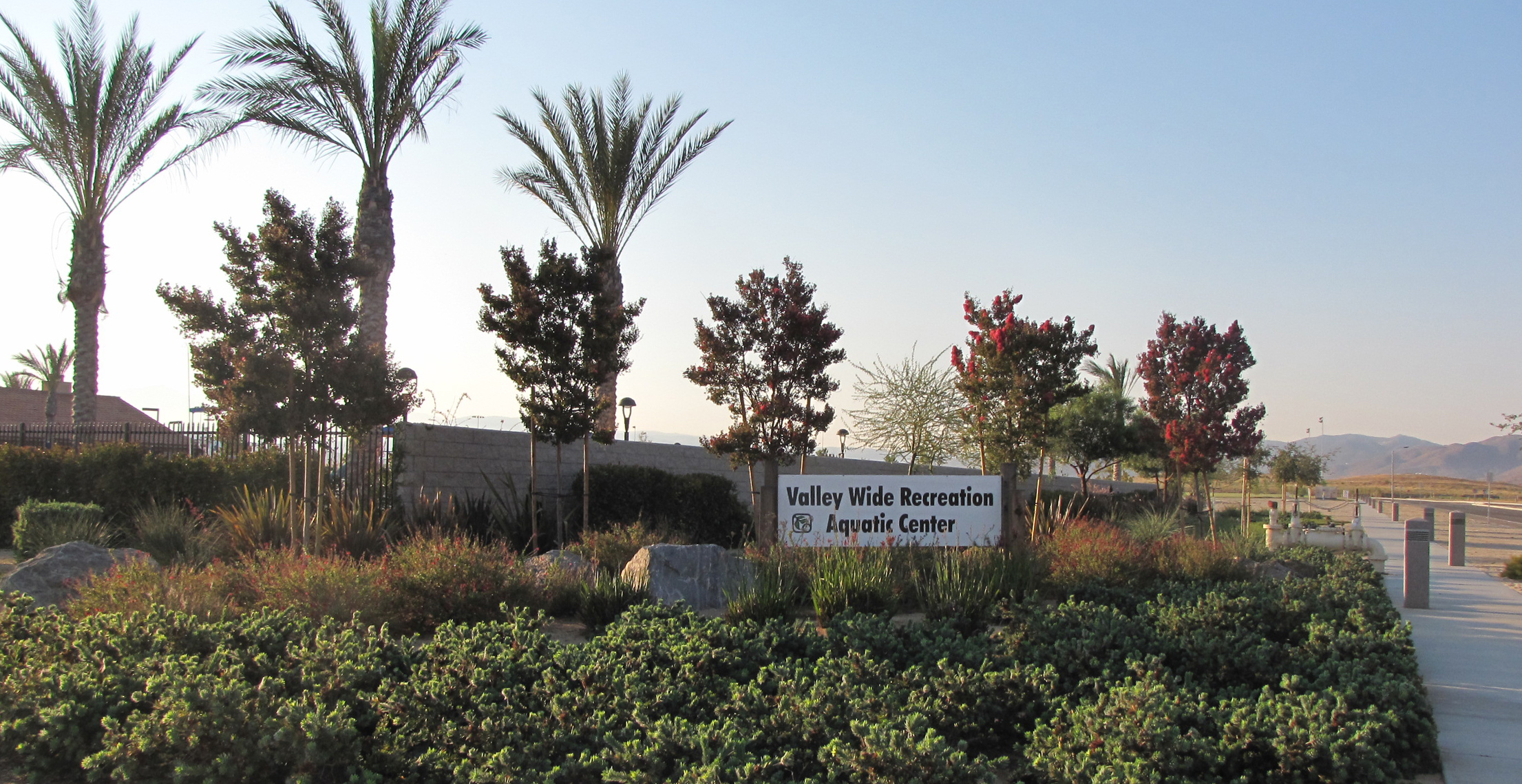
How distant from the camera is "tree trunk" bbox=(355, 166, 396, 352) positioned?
1520cm

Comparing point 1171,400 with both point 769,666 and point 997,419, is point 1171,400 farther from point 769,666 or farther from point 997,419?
point 769,666

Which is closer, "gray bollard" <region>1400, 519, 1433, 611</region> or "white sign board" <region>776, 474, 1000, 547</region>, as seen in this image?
"white sign board" <region>776, 474, 1000, 547</region>

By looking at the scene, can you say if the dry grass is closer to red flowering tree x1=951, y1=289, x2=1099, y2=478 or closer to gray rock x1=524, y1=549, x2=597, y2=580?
red flowering tree x1=951, y1=289, x2=1099, y2=478

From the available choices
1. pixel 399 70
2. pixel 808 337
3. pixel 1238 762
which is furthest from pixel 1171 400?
pixel 1238 762

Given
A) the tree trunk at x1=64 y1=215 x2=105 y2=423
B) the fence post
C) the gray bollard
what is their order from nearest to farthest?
the fence post → the gray bollard → the tree trunk at x1=64 y1=215 x2=105 y2=423

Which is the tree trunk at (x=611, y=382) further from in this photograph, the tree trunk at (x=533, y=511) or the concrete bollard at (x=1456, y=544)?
the concrete bollard at (x=1456, y=544)

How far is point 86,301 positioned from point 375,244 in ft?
23.6

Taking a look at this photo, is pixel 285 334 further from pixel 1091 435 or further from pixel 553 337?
pixel 1091 435

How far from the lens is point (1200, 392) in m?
20.0

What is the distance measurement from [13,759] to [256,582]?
302 centimetres

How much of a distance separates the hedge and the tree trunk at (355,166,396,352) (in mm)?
2407

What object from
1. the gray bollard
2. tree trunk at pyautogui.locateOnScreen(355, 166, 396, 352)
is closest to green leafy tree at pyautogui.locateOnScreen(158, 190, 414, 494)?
tree trunk at pyautogui.locateOnScreen(355, 166, 396, 352)

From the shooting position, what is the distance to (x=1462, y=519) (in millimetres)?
14758

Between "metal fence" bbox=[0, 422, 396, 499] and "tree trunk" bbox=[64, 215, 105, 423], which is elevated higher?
"tree trunk" bbox=[64, 215, 105, 423]
